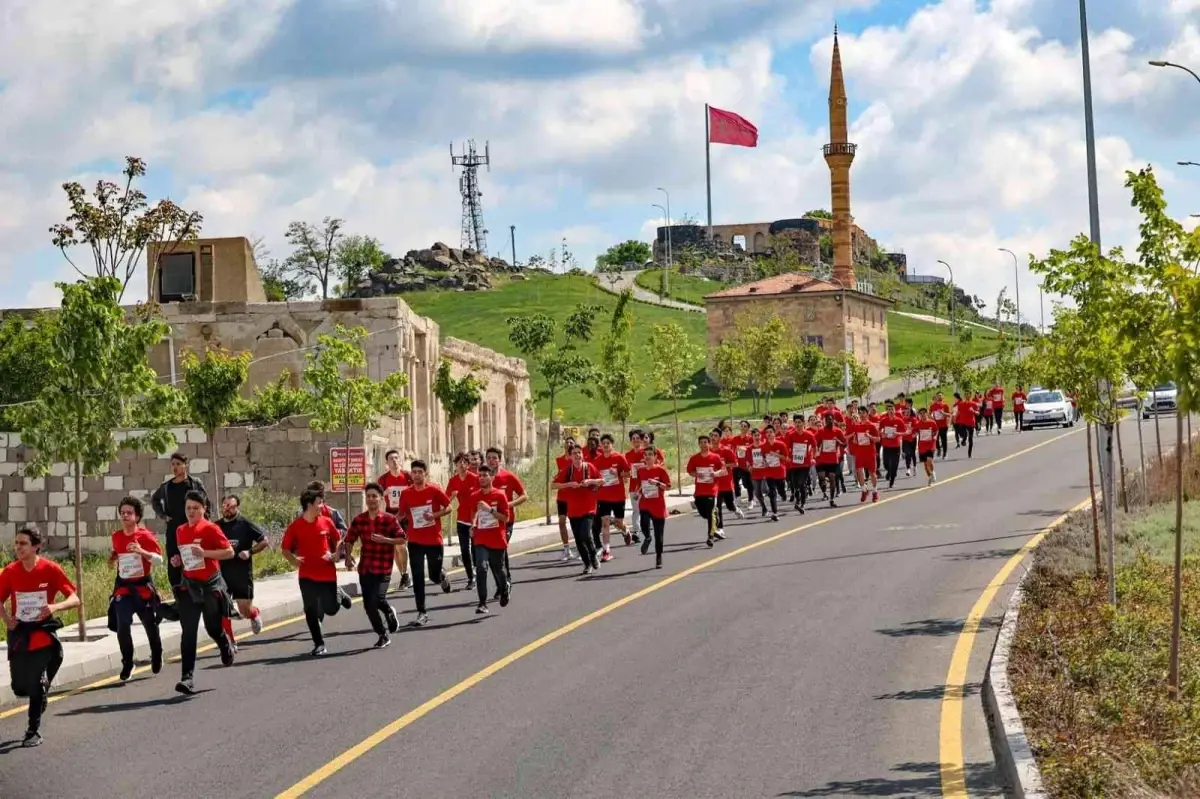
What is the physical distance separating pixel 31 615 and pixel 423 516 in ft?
Result: 19.0

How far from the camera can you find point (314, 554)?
1416 centimetres

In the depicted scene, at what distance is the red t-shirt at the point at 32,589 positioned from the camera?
37.1ft

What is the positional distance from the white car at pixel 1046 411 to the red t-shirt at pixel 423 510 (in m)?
40.5

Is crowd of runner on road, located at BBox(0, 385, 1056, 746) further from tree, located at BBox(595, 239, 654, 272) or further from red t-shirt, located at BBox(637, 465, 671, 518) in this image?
tree, located at BBox(595, 239, 654, 272)

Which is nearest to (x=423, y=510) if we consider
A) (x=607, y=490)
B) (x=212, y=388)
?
(x=607, y=490)

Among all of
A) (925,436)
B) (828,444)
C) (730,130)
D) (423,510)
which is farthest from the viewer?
(730,130)

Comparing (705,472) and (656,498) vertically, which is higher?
(705,472)

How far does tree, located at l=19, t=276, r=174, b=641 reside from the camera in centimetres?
1703

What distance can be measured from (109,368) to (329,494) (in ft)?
46.5

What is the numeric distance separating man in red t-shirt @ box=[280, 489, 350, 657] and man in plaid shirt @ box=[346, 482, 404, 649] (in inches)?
24.2

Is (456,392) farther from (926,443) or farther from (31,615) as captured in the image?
(31,615)

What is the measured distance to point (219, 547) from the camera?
1313 centimetres

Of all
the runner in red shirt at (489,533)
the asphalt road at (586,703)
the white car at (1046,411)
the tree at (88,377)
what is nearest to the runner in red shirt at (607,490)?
the asphalt road at (586,703)

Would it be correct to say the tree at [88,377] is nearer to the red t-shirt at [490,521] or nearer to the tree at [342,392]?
the red t-shirt at [490,521]
